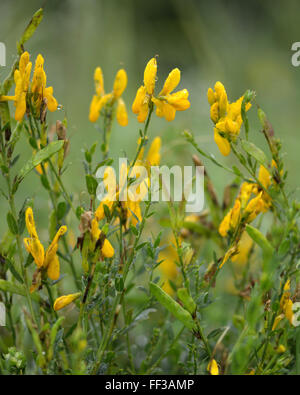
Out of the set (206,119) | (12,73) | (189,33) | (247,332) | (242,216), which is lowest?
(247,332)

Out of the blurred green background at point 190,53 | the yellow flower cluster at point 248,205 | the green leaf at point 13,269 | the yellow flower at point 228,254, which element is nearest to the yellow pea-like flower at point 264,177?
the yellow flower cluster at point 248,205

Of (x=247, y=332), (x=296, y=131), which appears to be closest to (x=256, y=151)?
(x=247, y=332)

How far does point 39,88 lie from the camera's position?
21.3 inches

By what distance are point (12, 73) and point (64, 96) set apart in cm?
169

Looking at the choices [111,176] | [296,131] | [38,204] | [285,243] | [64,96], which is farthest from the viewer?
[64,96]

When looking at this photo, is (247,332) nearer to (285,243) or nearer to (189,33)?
(285,243)

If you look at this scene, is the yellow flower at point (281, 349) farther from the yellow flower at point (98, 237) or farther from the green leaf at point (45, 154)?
the green leaf at point (45, 154)

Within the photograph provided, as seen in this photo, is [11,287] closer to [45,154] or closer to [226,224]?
[45,154]

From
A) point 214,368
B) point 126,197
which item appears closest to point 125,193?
point 126,197

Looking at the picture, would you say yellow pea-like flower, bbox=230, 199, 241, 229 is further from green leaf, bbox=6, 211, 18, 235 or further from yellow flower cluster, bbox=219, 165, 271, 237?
green leaf, bbox=6, 211, 18, 235

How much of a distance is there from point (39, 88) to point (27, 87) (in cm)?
1

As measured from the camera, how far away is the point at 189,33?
6.92 feet

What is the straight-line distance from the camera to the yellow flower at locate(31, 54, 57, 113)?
A: 0.53m

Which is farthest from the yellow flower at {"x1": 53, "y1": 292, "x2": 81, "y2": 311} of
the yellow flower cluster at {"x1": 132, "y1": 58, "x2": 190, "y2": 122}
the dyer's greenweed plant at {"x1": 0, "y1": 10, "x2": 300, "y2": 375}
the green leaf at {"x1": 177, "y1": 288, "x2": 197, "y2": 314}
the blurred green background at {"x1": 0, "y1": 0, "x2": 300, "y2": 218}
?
the blurred green background at {"x1": 0, "y1": 0, "x2": 300, "y2": 218}
